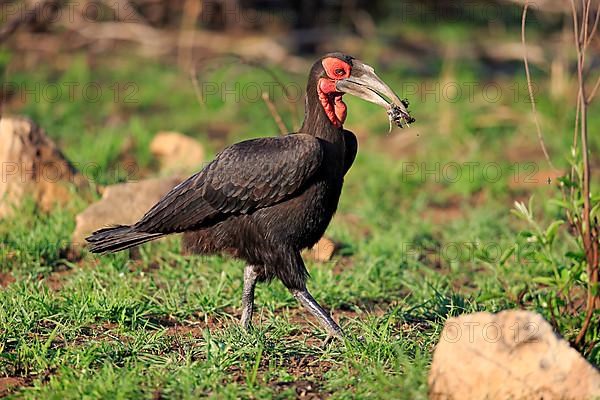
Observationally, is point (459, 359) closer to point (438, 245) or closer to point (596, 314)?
point (596, 314)

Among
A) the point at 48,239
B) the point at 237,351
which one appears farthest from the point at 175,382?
the point at 48,239

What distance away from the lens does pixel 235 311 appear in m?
5.10

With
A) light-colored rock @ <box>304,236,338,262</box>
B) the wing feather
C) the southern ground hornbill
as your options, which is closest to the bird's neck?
the southern ground hornbill

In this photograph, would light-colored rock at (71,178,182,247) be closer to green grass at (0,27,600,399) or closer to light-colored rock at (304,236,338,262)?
green grass at (0,27,600,399)

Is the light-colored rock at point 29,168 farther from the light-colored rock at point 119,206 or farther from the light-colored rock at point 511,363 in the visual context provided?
the light-colored rock at point 511,363

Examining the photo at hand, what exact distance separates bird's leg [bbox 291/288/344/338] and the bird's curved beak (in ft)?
3.31

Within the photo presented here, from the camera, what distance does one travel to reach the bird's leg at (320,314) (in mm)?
4473

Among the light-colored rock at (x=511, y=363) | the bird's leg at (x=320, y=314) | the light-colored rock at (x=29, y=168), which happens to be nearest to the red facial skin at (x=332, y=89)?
the bird's leg at (x=320, y=314)

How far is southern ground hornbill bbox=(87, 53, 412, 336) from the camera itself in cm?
454

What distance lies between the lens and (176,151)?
7.69 metres

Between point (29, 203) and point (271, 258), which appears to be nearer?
point (271, 258)

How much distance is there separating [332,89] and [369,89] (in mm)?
191

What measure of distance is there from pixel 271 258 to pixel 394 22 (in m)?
7.95

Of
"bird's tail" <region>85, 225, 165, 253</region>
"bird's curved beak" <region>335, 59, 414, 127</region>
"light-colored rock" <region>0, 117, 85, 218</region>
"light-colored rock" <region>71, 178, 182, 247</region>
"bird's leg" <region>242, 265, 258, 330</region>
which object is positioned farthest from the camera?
"light-colored rock" <region>0, 117, 85, 218</region>
